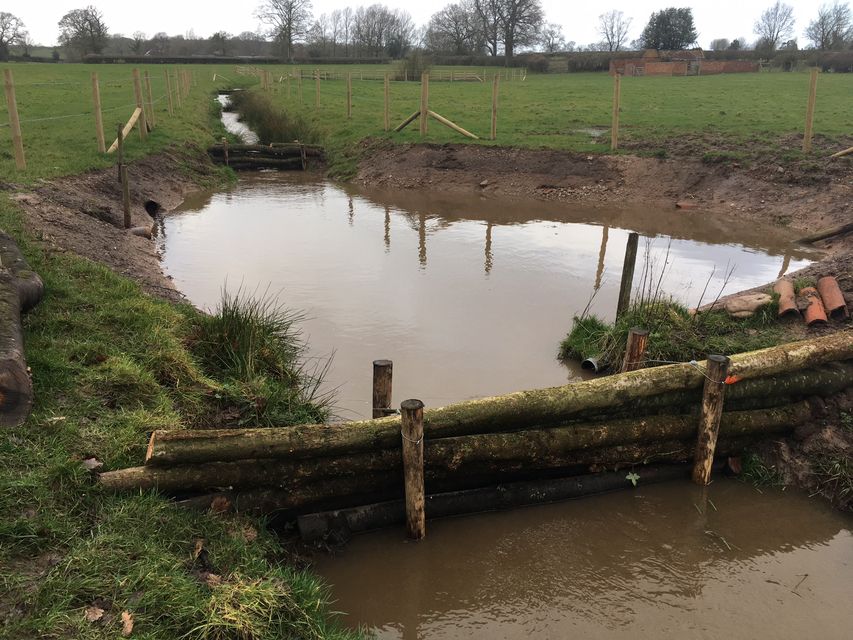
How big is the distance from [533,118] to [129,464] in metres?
23.2

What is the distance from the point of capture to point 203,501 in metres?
4.62

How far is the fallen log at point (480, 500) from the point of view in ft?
16.6

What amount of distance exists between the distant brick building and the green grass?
55.5 meters

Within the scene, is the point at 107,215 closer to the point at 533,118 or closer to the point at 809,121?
the point at 809,121

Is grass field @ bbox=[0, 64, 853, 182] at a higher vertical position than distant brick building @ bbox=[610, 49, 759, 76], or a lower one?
lower

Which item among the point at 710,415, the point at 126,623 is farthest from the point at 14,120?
the point at 710,415

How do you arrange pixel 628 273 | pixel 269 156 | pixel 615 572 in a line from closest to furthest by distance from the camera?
pixel 615 572 → pixel 628 273 → pixel 269 156

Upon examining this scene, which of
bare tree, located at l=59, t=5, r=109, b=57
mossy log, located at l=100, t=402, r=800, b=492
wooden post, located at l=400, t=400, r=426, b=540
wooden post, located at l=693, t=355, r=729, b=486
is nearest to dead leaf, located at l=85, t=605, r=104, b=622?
mossy log, located at l=100, t=402, r=800, b=492

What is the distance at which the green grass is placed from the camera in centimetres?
351

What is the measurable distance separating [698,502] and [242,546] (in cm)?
383

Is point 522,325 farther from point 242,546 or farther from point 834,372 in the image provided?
point 242,546

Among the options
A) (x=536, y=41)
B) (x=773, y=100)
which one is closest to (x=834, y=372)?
(x=773, y=100)

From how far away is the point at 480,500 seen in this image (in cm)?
548

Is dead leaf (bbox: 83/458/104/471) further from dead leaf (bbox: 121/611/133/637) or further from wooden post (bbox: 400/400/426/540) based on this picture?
wooden post (bbox: 400/400/426/540)
